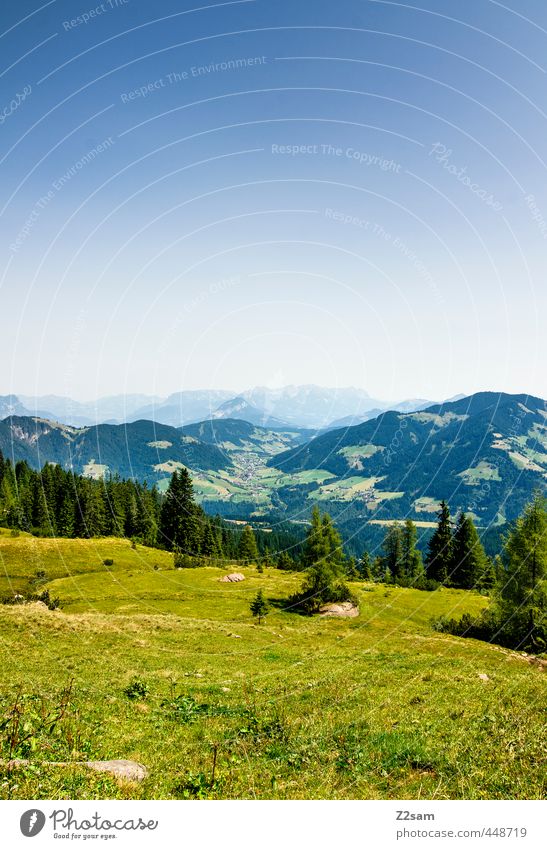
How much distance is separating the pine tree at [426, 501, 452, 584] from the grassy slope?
59328mm

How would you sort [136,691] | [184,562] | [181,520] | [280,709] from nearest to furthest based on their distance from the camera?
1. [280,709]
2. [136,691]
3. [184,562]
4. [181,520]

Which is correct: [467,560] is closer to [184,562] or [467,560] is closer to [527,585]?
[527,585]

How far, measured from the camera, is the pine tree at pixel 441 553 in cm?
9633

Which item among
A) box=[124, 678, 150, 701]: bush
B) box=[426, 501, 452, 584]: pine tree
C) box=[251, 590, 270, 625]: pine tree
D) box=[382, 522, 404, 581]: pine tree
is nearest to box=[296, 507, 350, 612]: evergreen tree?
box=[251, 590, 270, 625]: pine tree

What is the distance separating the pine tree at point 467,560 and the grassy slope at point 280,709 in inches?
2301

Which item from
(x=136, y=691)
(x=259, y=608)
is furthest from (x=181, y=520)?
(x=136, y=691)

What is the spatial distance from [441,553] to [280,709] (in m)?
90.1

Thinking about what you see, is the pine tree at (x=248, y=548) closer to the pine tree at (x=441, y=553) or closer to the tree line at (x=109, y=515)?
the tree line at (x=109, y=515)

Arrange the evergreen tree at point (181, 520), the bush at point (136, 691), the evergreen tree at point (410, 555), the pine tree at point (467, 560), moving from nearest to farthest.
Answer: the bush at point (136, 691) → the pine tree at point (467, 560) → the evergreen tree at point (410, 555) → the evergreen tree at point (181, 520)

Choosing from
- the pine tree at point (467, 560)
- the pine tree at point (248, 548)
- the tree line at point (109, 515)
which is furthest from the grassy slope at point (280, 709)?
the tree line at point (109, 515)

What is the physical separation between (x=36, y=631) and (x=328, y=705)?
24085 millimetres

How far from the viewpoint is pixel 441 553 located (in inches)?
3772

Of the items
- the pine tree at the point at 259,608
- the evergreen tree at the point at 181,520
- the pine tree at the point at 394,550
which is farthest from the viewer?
the evergreen tree at the point at 181,520
